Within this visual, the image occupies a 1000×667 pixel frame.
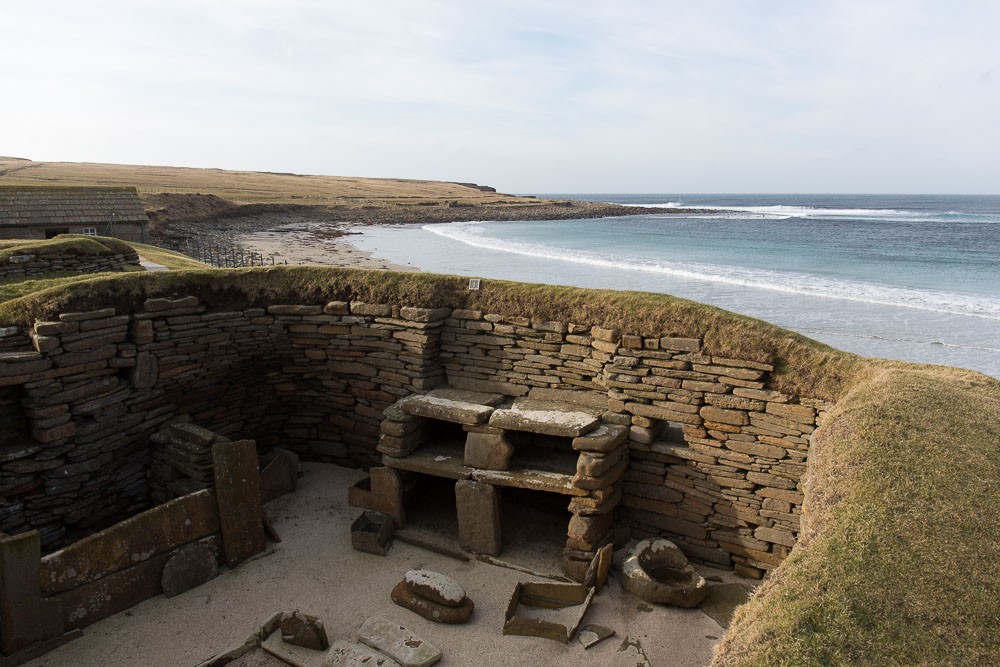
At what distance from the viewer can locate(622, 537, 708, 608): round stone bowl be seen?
721 cm

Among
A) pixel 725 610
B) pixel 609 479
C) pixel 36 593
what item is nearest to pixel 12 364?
pixel 36 593

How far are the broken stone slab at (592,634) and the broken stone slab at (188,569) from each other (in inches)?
182

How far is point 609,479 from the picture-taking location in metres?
7.98

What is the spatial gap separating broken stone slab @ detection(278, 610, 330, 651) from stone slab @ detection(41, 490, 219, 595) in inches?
74.2

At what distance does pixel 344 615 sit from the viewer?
7.14m

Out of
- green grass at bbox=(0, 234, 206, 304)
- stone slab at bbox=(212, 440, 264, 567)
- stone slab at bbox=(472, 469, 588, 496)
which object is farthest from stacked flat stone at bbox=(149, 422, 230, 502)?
stone slab at bbox=(472, 469, 588, 496)

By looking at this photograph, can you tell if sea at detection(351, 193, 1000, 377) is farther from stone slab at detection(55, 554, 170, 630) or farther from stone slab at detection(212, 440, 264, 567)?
stone slab at detection(55, 554, 170, 630)

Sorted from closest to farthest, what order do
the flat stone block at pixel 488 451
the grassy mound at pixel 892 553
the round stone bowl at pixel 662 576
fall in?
the grassy mound at pixel 892 553 → the round stone bowl at pixel 662 576 → the flat stone block at pixel 488 451

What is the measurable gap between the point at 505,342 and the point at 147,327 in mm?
5284

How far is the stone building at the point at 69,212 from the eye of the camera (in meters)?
19.5

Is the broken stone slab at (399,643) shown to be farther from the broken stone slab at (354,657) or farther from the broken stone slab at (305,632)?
the broken stone slab at (305,632)

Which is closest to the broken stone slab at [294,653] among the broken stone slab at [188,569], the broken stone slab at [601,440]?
the broken stone slab at [188,569]

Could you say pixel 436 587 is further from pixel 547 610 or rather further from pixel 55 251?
pixel 55 251

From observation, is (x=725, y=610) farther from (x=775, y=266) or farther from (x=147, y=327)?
(x=775, y=266)
